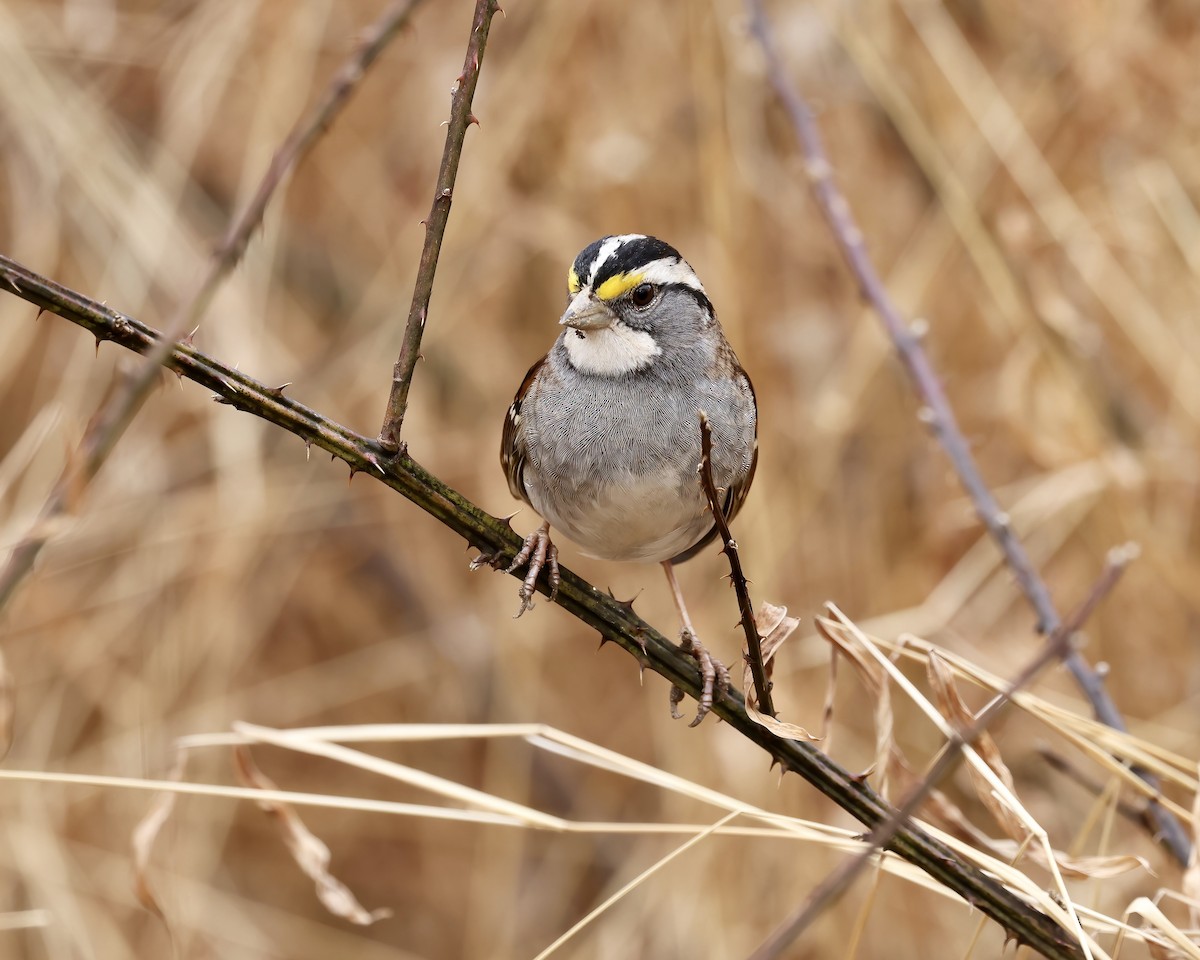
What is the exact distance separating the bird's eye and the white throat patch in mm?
66

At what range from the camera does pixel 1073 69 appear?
12.5 ft

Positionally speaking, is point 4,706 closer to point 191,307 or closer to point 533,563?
point 533,563

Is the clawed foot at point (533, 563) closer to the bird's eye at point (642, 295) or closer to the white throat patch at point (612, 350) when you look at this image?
the white throat patch at point (612, 350)

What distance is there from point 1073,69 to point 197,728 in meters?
3.26

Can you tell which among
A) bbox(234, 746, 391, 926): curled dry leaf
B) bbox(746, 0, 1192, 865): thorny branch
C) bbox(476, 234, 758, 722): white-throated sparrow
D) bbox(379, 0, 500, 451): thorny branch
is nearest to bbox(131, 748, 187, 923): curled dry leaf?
bbox(234, 746, 391, 926): curled dry leaf

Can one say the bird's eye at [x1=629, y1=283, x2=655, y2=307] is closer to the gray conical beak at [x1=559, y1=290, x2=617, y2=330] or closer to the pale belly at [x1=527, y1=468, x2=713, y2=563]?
the gray conical beak at [x1=559, y1=290, x2=617, y2=330]

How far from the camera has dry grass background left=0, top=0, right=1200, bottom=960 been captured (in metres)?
3.70

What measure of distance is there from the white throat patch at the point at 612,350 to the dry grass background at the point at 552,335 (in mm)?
1049

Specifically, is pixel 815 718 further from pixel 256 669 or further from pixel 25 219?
pixel 25 219

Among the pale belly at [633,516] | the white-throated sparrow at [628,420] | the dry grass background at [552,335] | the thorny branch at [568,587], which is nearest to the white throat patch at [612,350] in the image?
the white-throated sparrow at [628,420]

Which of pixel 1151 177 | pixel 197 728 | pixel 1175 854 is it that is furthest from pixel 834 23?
pixel 197 728

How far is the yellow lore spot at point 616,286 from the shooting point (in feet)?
8.42

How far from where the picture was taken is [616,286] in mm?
2576

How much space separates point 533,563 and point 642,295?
2.18 feet
